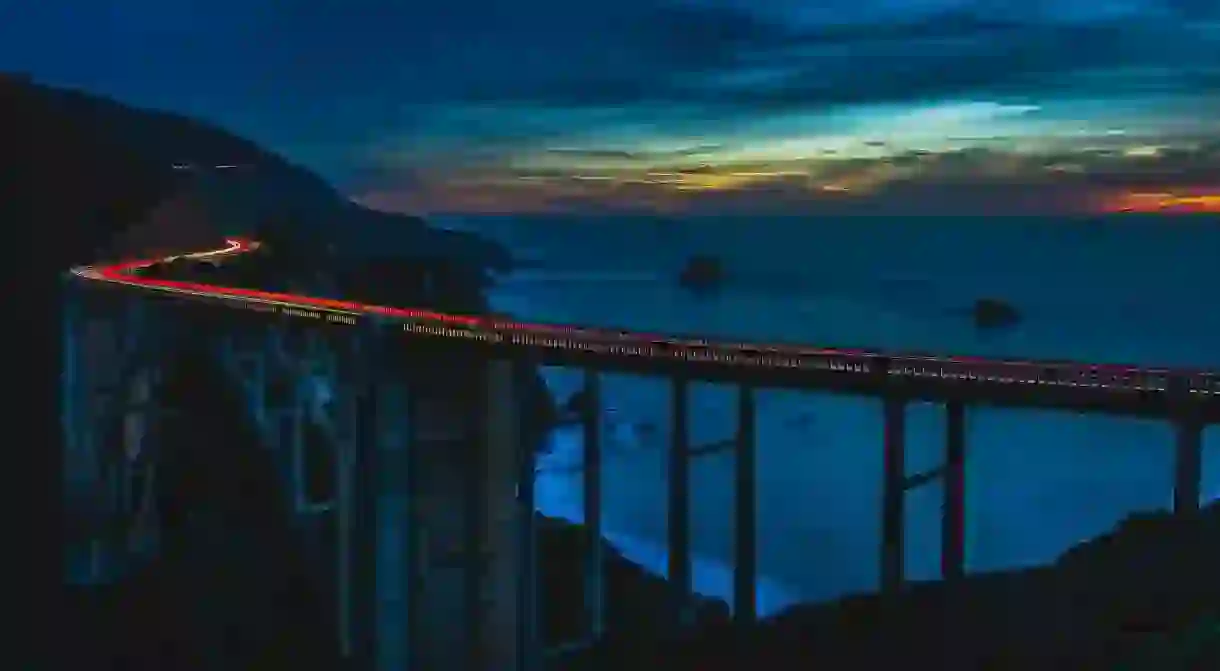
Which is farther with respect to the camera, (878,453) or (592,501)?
(878,453)

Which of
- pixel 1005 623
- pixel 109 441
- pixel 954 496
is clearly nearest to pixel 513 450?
pixel 954 496

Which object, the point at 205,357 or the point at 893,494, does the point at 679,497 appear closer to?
the point at 893,494

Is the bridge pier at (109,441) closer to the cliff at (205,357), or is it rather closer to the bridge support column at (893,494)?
the cliff at (205,357)

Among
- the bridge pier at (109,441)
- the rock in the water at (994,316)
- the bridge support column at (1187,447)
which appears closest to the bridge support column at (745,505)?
the bridge support column at (1187,447)

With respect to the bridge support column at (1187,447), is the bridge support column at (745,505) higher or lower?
lower

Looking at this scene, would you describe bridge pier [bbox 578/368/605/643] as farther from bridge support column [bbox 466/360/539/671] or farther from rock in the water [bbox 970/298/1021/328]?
rock in the water [bbox 970/298/1021/328]

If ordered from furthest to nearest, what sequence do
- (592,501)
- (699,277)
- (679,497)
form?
1. (699,277)
2. (592,501)
3. (679,497)

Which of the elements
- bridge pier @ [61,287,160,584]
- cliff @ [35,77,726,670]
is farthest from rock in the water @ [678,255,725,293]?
bridge pier @ [61,287,160,584]
